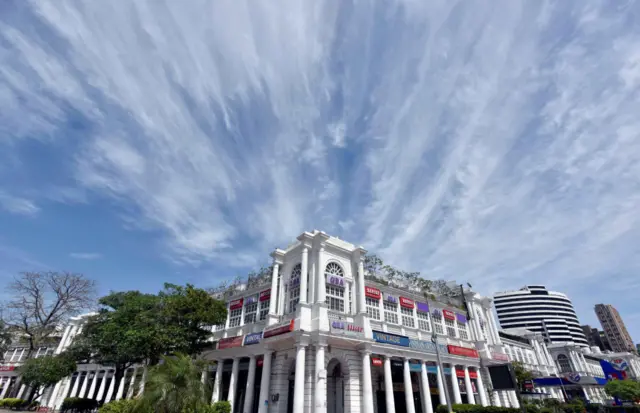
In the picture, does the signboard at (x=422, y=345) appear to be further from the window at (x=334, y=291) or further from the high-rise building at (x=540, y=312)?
the high-rise building at (x=540, y=312)

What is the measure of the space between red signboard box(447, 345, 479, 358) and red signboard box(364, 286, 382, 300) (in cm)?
1068

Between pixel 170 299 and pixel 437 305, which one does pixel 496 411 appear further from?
pixel 170 299

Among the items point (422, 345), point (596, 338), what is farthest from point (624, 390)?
point (596, 338)

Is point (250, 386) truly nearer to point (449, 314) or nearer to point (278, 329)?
point (278, 329)

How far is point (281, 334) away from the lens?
93.9 ft

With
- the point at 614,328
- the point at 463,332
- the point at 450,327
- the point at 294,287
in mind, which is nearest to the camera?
the point at 294,287

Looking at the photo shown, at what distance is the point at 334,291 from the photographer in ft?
106

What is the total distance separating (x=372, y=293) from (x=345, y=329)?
6.92 metres

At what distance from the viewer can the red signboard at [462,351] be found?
1460 inches

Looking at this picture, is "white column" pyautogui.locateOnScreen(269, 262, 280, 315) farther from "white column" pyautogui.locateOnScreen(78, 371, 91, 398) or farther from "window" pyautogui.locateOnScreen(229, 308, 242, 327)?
"white column" pyautogui.locateOnScreen(78, 371, 91, 398)

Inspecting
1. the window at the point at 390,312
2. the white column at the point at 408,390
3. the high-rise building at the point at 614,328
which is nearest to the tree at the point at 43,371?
the window at the point at 390,312

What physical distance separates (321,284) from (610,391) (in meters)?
68.7

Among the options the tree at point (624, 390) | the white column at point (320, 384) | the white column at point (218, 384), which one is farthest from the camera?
the tree at point (624, 390)

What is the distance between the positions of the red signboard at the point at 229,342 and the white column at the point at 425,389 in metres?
19.3
